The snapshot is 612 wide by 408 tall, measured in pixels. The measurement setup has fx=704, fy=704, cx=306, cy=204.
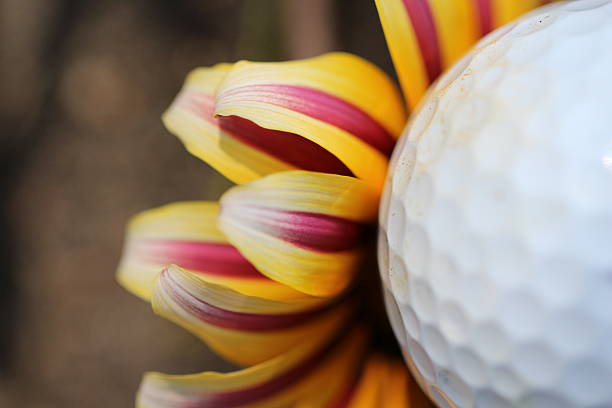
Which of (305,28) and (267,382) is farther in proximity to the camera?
(305,28)

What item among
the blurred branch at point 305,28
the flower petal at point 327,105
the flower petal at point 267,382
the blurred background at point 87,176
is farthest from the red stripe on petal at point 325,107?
the blurred background at point 87,176

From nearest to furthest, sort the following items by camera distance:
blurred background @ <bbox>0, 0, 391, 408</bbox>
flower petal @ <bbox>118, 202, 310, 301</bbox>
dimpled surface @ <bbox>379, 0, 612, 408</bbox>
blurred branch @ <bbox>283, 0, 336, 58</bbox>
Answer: dimpled surface @ <bbox>379, 0, 612, 408</bbox> → flower petal @ <bbox>118, 202, 310, 301</bbox> → blurred branch @ <bbox>283, 0, 336, 58</bbox> → blurred background @ <bbox>0, 0, 391, 408</bbox>

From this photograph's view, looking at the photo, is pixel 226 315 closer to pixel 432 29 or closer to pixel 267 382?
pixel 267 382

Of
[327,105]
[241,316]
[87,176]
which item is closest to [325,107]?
[327,105]

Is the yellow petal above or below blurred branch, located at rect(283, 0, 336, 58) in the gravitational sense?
above

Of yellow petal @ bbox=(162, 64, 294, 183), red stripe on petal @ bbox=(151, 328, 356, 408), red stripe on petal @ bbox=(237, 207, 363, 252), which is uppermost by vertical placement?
yellow petal @ bbox=(162, 64, 294, 183)

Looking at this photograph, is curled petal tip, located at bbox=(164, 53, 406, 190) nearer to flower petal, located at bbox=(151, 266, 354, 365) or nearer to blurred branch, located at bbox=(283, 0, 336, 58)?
flower petal, located at bbox=(151, 266, 354, 365)

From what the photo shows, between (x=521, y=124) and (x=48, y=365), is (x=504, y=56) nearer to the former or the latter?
(x=521, y=124)

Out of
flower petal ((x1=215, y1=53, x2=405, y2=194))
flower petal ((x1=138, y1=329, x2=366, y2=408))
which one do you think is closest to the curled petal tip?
flower petal ((x1=215, y1=53, x2=405, y2=194))
